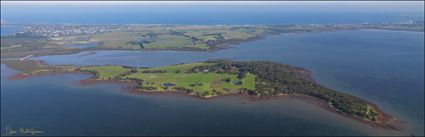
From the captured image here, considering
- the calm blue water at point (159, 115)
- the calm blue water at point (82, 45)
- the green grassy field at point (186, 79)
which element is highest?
the calm blue water at point (82, 45)

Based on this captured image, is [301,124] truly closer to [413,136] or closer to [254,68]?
[413,136]

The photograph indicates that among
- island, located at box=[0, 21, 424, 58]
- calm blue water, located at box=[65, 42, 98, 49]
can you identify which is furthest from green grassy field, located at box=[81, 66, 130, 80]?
calm blue water, located at box=[65, 42, 98, 49]

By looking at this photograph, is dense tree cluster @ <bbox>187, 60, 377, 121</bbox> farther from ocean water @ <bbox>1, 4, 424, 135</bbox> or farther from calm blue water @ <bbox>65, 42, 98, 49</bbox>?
calm blue water @ <bbox>65, 42, 98, 49</bbox>

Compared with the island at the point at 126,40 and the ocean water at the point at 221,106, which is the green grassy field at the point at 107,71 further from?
the island at the point at 126,40

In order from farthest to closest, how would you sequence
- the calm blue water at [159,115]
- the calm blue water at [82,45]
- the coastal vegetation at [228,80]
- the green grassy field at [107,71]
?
the calm blue water at [82,45]
the green grassy field at [107,71]
the coastal vegetation at [228,80]
the calm blue water at [159,115]

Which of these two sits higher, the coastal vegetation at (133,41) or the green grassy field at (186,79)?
the coastal vegetation at (133,41)

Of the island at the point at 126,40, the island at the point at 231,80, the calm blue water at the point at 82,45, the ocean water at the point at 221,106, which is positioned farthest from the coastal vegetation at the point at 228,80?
the calm blue water at the point at 82,45

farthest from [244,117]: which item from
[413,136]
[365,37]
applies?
[365,37]
